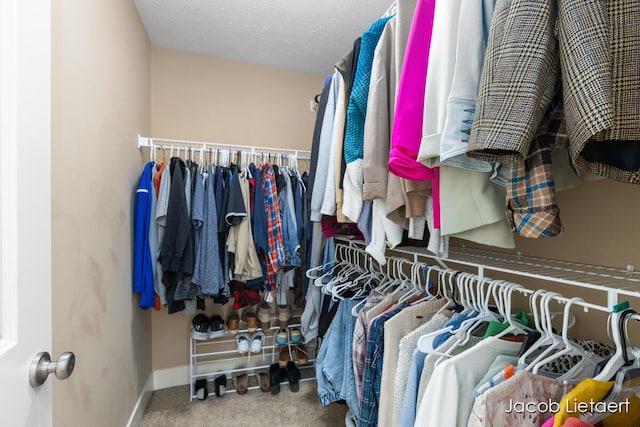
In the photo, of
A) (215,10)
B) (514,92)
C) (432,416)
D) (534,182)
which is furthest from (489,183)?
(215,10)

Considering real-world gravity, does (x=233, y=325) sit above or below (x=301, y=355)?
above

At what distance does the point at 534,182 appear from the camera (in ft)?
1.89

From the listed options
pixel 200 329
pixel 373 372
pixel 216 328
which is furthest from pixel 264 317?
pixel 373 372

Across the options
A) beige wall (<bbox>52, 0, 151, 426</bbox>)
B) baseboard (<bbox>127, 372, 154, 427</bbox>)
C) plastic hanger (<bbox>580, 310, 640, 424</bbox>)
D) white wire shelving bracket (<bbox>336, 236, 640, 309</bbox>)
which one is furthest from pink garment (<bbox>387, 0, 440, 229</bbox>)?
baseboard (<bbox>127, 372, 154, 427</bbox>)

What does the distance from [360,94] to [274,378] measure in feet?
6.50

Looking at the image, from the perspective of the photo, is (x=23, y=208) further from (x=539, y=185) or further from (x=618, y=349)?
(x=618, y=349)

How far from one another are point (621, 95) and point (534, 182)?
0.61 feet

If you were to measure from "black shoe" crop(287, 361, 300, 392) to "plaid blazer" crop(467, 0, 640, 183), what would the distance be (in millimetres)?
2087

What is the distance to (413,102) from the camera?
30.4 inches

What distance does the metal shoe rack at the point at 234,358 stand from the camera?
7.18 feet

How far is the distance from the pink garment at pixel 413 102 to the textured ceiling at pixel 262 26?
1184mm

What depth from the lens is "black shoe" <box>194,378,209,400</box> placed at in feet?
6.44

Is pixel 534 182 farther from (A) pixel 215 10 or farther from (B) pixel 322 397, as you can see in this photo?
(A) pixel 215 10

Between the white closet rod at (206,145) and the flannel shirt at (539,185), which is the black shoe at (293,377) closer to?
the white closet rod at (206,145)
